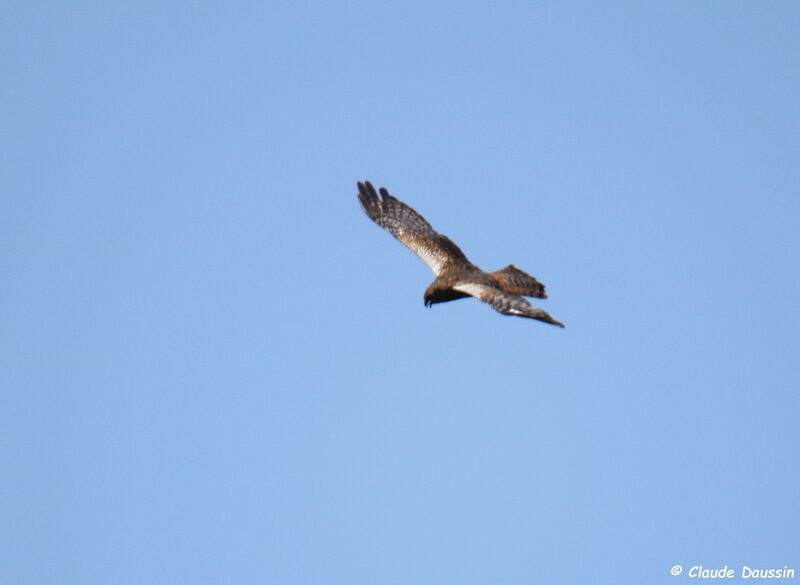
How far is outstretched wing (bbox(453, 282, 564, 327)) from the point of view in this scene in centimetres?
2192

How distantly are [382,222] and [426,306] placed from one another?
4012 mm

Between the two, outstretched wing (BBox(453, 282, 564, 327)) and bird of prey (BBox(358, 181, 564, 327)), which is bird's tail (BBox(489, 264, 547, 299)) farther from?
outstretched wing (BBox(453, 282, 564, 327))

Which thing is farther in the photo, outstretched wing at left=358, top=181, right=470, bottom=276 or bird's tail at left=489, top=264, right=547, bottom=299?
outstretched wing at left=358, top=181, right=470, bottom=276

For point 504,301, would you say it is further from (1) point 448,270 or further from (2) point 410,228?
(2) point 410,228

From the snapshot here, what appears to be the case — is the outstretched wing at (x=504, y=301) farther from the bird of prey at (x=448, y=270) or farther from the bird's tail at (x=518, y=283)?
the bird's tail at (x=518, y=283)

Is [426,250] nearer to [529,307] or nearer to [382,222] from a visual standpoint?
[382,222]

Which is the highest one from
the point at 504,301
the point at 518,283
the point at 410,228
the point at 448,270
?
the point at 410,228

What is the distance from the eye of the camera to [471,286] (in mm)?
24609

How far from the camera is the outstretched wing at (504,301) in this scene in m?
21.9

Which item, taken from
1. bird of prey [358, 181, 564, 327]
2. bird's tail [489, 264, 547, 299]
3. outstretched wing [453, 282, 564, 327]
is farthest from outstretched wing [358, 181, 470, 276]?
outstretched wing [453, 282, 564, 327]

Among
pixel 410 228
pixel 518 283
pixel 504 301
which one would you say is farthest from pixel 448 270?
pixel 504 301

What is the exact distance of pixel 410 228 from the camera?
29172mm

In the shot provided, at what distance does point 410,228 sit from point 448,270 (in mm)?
2810

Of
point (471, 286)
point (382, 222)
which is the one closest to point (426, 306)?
point (471, 286)
